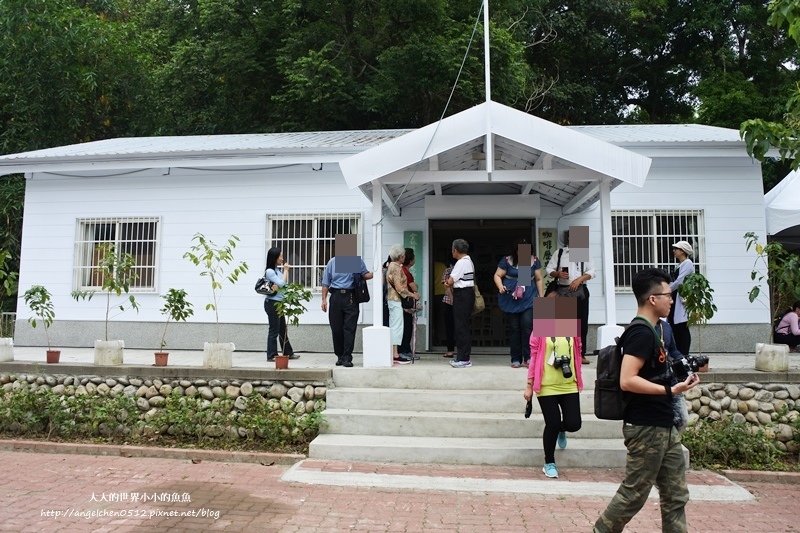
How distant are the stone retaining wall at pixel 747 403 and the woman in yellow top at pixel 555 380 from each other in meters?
2.09

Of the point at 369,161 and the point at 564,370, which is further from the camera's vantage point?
the point at 369,161

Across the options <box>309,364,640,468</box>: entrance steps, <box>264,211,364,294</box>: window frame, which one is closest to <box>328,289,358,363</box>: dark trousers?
<box>309,364,640,468</box>: entrance steps

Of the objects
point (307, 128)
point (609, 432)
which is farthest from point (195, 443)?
point (307, 128)

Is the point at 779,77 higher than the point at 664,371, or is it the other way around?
the point at 779,77

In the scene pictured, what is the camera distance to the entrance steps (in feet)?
19.5

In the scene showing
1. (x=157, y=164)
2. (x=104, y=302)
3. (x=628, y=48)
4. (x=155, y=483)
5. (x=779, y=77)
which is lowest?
(x=155, y=483)

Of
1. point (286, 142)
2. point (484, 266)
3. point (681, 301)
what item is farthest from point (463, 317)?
point (286, 142)

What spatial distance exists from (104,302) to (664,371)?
9.76 meters

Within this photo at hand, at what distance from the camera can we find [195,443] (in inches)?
264

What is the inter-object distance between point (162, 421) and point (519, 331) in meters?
4.56

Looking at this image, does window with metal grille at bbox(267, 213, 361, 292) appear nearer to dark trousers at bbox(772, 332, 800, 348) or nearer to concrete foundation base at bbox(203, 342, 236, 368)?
concrete foundation base at bbox(203, 342, 236, 368)

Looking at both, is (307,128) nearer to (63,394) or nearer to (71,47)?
(71,47)

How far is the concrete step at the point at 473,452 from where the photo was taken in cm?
591

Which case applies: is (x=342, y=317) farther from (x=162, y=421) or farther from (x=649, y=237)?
(x=649, y=237)
